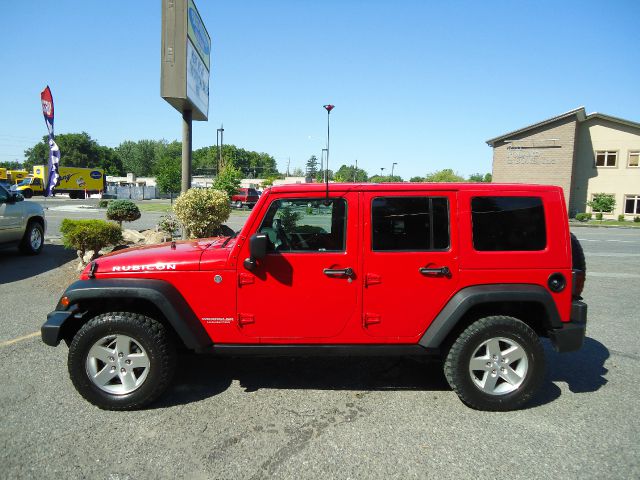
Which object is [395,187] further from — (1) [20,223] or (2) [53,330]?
(1) [20,223]

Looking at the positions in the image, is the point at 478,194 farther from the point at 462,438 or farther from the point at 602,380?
the point at 602,380

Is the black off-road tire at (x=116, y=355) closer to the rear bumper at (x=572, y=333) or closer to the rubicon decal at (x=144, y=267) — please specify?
the rubicon decal at (x=144, y=267)

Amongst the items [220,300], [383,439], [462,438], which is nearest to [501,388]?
[462,438]

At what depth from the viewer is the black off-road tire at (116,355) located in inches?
126

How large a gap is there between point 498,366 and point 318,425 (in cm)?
150

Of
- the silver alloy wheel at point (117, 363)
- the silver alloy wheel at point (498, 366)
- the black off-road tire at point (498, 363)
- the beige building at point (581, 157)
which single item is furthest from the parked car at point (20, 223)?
the beige building at point (581, 157)

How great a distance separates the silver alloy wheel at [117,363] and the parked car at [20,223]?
7.45m

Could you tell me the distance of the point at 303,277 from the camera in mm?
3256

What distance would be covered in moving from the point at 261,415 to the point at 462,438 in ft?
4.88

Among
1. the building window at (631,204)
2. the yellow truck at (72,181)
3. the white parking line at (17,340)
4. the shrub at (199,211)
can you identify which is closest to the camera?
the white parking line at (17,340)

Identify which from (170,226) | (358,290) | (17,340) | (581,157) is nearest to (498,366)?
(358,290)

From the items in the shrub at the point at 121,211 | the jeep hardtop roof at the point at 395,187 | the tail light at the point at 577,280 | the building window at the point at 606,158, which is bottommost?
the tail light at the point at 577,280

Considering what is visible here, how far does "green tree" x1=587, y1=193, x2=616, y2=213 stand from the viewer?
36.2 meters

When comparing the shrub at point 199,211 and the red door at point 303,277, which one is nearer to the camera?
the red door at point 303,277
